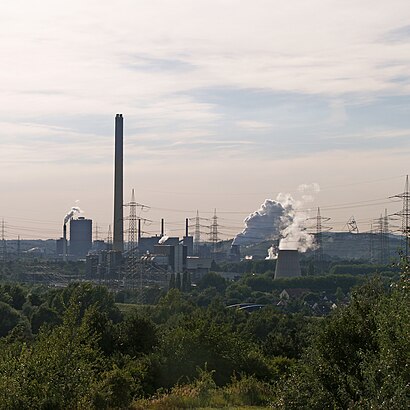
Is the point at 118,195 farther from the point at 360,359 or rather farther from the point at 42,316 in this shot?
the point at 360,359

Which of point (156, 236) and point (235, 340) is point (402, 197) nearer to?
point (235, 340)

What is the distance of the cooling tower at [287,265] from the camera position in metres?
92.0

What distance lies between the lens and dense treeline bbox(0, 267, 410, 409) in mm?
10781

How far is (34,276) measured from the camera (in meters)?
93.8

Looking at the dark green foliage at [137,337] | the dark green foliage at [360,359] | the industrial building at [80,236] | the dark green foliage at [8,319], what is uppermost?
the industrial building at [80,236]

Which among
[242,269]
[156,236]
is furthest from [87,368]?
[156,236]

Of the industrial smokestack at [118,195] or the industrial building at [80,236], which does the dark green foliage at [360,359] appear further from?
the industrial building at [80,236]

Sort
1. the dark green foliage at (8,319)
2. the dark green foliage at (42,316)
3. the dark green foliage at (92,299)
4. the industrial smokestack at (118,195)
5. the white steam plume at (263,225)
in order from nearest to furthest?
1. the dark green foliage at (8,319)
2. the dark green foliage at (42,316)
3. the dark green foliage at (92,299)
4. the industrial smokestack at (118,195)
5. the white steam plume at (263,225)

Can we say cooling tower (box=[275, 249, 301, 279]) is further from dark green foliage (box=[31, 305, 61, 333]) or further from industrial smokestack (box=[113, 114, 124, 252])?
dark green foliage (box=[31, 305, 61, 333])

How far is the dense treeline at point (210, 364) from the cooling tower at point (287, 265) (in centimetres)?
6126

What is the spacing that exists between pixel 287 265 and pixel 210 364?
7008 centimetres

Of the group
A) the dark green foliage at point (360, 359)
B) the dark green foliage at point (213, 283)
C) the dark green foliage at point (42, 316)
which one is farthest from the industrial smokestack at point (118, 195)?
the dark green foliage at point (360, 359)

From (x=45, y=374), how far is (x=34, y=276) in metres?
81.3

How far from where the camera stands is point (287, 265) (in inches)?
3634
